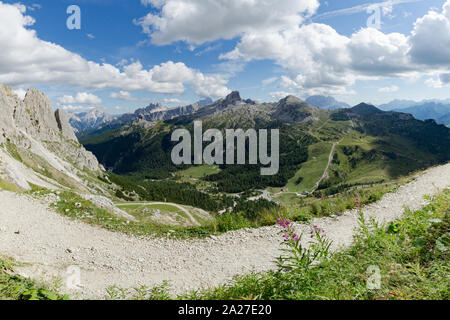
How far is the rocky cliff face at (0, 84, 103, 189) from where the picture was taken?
105000mm

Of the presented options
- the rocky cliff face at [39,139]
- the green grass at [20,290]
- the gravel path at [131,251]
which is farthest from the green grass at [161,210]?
the green grass at [20,290]

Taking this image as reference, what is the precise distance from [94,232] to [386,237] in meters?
15.4

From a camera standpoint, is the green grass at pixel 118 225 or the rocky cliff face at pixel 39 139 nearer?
the green grass at pixel 118 225

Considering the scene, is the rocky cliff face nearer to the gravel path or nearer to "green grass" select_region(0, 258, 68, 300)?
the gravel path

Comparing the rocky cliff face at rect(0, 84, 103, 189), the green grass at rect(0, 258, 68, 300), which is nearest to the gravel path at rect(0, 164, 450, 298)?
the green grass at rect(0, 258, 68, 300)

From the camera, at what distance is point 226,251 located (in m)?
11.9

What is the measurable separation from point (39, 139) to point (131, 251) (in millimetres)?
191388

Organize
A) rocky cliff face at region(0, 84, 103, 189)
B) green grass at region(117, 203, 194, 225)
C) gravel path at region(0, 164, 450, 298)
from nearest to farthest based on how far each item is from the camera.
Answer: gravel path at region(0, 164, 450, 298)
green grass at region(117, 203, 194, 225)
rocky cliff face at region(0, 84, 103, 189)

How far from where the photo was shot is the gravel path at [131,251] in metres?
9.55

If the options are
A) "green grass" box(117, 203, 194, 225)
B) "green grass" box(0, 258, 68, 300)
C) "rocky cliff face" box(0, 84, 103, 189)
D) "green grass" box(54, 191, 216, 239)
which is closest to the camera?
"green grass" box(0, 258, 68, 300)

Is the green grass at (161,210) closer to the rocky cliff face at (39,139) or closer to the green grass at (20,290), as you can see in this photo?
the rocky cliff face at (39,139)

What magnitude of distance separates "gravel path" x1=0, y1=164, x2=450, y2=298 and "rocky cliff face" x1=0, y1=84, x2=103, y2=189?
101 m

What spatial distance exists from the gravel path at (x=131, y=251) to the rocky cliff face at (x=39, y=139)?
10073cm
